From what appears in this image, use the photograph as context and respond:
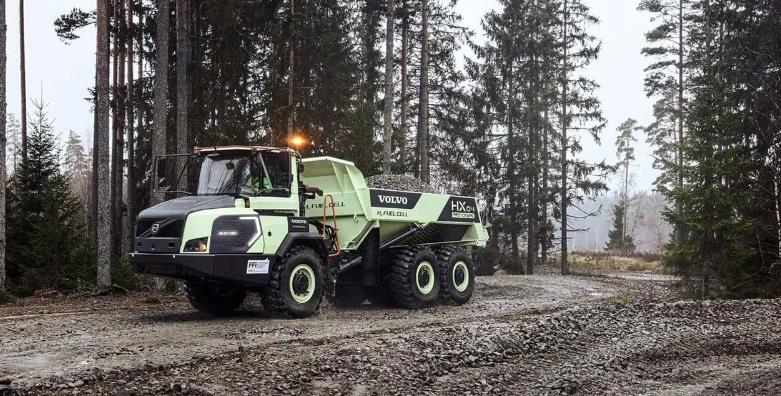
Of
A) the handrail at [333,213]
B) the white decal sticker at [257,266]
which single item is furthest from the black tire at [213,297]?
the handrail at [333,213]

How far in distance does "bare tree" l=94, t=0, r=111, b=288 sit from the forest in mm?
41

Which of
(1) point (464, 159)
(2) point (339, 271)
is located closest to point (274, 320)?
(2) point (339, 271)

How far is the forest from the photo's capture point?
15.3m

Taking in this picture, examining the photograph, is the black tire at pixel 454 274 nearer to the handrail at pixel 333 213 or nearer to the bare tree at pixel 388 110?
the handrail at pixel 333 213

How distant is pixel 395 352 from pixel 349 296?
6.43 meters

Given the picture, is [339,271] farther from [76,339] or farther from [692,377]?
[692,377]

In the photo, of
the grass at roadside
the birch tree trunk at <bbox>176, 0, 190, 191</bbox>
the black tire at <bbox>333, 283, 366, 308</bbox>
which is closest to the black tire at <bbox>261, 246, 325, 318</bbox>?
the black tire at <bbox>333, 283, 366, 308</bbox>

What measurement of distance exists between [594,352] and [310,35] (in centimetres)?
1600

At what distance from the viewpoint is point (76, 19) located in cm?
1656

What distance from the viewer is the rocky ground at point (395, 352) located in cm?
614

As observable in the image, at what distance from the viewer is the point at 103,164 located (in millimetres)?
14508

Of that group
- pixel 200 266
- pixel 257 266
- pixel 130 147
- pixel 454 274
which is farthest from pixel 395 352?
pixel 130 147

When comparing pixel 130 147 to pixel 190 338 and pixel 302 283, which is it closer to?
pixel 302 283

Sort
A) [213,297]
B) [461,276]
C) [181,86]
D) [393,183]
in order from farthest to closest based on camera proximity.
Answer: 1. [393,183]
2. [181,86]
3. [461,276]
4. [213,297]
